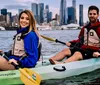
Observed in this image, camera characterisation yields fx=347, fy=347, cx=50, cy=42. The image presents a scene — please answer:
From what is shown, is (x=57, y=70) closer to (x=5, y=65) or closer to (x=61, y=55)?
(x=61, y=55)

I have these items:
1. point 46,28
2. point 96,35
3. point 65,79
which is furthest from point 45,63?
point 46,28

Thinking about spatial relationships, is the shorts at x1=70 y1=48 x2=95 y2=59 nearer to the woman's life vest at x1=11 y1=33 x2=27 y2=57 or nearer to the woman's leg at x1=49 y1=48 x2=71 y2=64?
the woman's leg at x1=49 y1=48 x2=71 y2=64

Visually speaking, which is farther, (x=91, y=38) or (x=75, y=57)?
(x=91, y=38)

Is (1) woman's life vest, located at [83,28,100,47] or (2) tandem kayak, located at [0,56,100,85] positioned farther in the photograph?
(1) woman's life vest, located at [83,28,100,47]

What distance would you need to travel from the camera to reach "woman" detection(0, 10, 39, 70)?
287 inches

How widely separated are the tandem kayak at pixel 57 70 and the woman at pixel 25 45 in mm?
200

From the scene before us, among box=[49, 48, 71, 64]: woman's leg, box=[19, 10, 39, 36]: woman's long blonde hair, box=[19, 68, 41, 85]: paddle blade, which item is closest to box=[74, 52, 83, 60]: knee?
box=[49, 48, 71, 64]: woman's leg

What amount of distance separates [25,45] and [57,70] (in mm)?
1317

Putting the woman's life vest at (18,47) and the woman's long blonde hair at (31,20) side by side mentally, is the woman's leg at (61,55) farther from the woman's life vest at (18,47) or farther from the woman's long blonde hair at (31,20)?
the woman's long blonde hair at (31,20)

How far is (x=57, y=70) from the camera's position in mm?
8266

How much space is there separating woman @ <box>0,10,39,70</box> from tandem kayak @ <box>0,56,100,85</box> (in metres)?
0.20

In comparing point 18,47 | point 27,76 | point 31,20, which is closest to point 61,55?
point 18,47

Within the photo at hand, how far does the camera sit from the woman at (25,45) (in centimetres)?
728

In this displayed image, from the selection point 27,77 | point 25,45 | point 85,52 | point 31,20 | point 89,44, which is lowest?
point 27,77
